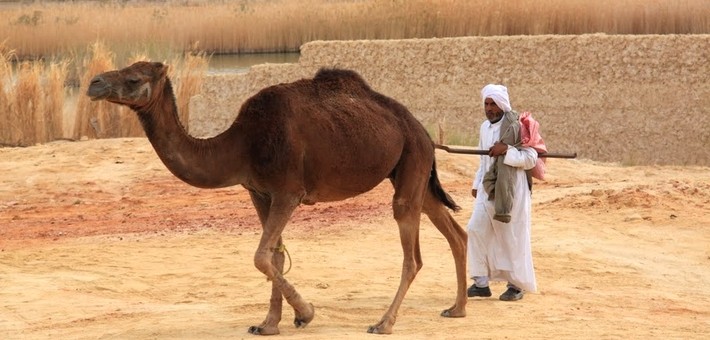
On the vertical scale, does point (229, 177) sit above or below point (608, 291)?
above

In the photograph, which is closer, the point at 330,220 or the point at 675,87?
the point at 330,220

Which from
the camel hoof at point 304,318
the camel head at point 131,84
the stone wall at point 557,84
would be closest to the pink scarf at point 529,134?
the camel hoof at point 304,318

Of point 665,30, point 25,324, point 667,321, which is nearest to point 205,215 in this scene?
point 25,324

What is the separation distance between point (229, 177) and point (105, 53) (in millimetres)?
12435

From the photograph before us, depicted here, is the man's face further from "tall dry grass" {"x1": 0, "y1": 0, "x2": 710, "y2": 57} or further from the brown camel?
"tall dry grass" {"x1": 0, "y1": 0, "x2": 710, "y2": 57}

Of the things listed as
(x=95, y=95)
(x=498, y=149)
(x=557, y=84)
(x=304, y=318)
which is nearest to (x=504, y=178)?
(x=498, y=149)

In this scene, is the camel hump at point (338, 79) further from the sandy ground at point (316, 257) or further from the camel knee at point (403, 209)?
the sandy ground at point (316, 257)

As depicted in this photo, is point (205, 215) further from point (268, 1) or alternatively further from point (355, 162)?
point (268, 1)

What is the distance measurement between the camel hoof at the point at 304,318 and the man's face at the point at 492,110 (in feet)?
7.51

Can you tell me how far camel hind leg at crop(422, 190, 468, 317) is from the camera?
1035cm

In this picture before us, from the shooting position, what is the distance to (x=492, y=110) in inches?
430

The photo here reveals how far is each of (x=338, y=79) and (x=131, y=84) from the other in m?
1.77

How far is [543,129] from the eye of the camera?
21109 mm

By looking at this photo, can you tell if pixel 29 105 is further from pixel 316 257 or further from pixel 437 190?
pixel 437 190
